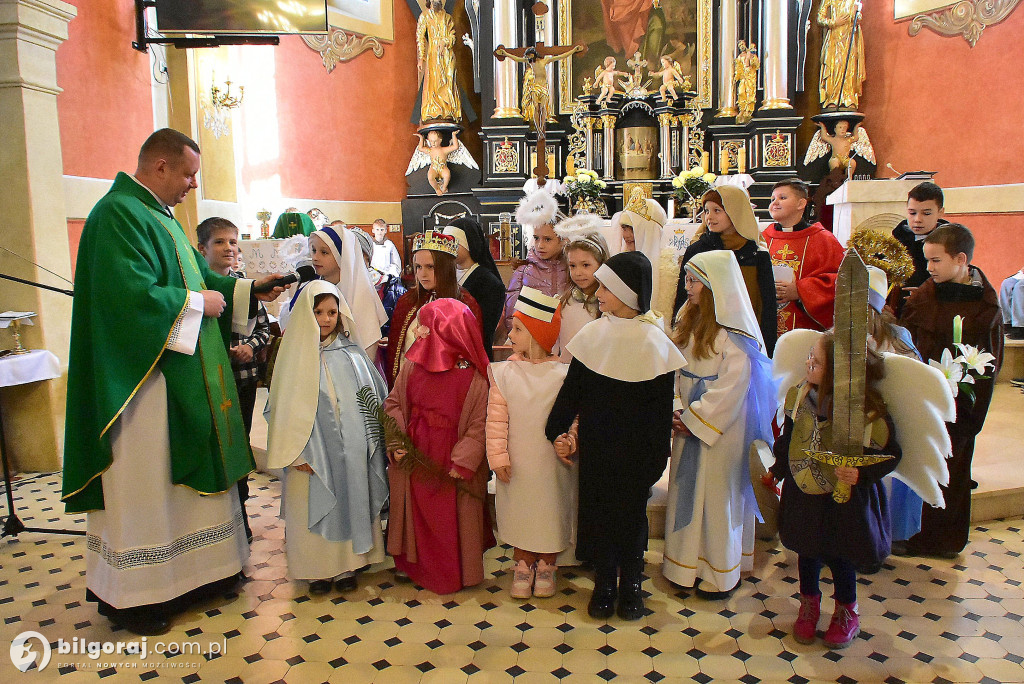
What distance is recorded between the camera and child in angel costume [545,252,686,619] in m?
2.99

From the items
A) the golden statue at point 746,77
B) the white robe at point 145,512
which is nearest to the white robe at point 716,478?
the white robe at point 145,512

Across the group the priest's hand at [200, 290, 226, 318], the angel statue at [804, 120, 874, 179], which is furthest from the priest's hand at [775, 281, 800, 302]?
the angel statue at [804, 120, 874, 179]

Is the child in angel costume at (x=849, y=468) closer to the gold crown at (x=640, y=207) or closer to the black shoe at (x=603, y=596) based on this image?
the black shoe at (x=603, y=596)

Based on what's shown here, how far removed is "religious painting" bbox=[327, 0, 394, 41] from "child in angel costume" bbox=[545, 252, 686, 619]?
10379 mm

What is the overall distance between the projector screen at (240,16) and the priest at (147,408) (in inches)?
144

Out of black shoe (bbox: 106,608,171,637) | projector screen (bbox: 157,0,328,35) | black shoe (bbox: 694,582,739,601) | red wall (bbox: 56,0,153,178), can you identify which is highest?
projector screen (bbox: 157,0,328,35)

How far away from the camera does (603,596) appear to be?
3.17 m

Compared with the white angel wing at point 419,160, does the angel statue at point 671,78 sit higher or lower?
higher

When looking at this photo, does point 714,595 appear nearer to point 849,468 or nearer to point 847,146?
point 849,468

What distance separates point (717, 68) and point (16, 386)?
11209 mm

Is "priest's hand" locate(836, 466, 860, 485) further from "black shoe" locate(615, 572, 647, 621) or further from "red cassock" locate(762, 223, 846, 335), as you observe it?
"red cassock" locate(762, 223, 846, 335)

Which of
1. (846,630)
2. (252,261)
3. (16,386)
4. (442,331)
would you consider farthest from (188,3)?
(846,630)

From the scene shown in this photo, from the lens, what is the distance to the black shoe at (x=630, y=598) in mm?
3154

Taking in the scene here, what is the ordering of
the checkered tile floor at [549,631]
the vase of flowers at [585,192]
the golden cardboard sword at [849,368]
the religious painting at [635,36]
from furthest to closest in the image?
1. the religious painting at [635,36]
2. the vase of flowers at [585,192]
3. the checkered tile floor at [549,631]
4. the golden cardboard sword at [849,368]
